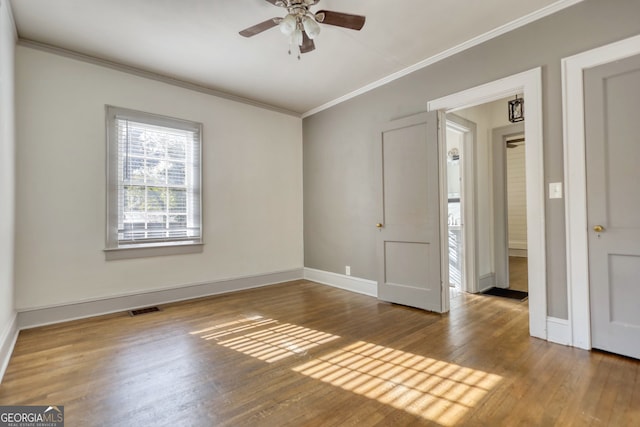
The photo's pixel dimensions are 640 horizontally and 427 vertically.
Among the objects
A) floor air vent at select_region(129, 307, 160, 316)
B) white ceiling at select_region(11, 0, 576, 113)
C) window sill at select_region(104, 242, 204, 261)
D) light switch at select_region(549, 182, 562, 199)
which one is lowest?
floor air vent at select_region(129, 307, 160, 316)

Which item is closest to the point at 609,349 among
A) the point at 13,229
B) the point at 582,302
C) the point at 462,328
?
the point at 582,302

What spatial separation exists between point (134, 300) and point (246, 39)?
3165mm

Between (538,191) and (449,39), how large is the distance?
1.72 meters

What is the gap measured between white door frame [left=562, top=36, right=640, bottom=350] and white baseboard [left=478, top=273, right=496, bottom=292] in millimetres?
1827

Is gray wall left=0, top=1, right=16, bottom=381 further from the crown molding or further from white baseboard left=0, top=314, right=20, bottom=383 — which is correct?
the crown molding

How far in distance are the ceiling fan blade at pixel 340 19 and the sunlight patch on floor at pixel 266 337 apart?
8.55ft

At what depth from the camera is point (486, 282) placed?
4.36 m

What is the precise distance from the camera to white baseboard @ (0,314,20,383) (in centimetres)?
213

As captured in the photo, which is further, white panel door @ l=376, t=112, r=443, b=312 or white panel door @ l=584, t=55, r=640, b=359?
white panel door @ l=376, t=112, r=443, b=312

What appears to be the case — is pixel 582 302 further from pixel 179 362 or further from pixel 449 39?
pixel 179 362

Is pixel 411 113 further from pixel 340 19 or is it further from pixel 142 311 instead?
pixel 142 311

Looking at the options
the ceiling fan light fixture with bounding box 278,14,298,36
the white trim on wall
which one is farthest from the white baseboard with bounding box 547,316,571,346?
the ceiling fan light fixture with bounding box 278,14,298,36

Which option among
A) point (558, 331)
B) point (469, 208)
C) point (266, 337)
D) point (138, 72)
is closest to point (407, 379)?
point (266, 337)

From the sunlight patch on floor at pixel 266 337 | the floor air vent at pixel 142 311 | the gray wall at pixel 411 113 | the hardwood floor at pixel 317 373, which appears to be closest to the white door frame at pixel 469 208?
the hardwood floor at pixel 317 373
